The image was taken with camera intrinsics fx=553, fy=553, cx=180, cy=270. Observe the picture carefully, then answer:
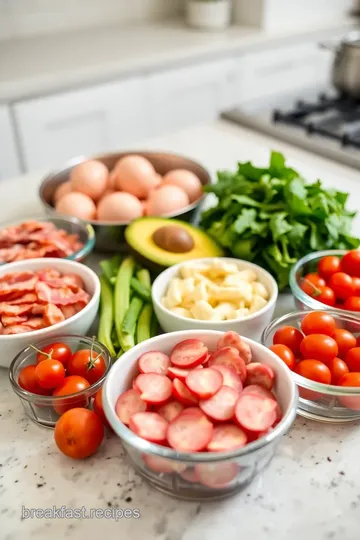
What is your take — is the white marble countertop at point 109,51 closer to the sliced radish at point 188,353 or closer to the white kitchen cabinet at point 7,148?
the white kitchen cabinet at point 7,148

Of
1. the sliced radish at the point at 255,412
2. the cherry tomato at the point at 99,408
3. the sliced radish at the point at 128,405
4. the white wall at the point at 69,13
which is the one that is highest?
the white wall at the point at 69,13

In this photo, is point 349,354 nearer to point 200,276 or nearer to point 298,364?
point 298,364

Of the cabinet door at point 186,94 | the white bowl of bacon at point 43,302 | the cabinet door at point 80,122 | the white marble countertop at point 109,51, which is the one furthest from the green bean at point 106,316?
the cabinet door at point 186,94

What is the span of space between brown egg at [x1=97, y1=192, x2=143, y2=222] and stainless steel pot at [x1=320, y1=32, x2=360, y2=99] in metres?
0.89

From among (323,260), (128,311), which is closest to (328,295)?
(323,260)

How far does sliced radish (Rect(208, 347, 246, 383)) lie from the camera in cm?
68

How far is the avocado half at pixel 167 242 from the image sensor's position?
0.99 m

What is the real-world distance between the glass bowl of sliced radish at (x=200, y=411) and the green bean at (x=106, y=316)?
12cm

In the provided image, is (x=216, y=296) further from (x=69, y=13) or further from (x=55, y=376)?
(x=69, y=13)

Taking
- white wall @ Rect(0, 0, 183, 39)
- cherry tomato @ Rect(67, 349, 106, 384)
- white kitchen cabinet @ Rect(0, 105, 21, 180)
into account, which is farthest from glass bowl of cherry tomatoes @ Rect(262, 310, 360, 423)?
white wall @ Rect(0, 0, 183, 39)

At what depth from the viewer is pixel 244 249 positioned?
975 millimetres

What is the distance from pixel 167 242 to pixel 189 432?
0.45 m

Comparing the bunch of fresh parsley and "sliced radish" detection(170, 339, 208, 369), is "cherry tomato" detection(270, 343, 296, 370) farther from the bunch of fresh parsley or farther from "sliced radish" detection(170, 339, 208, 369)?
the bunch of fresh parsley

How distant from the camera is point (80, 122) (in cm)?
209
